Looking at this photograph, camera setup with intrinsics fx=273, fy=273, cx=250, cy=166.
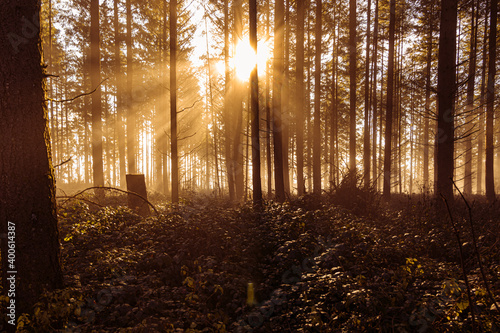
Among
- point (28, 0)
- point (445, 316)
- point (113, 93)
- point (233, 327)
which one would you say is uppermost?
point (113, 93)

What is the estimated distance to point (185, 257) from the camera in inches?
230

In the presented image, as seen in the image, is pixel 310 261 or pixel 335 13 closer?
pixel 310 261

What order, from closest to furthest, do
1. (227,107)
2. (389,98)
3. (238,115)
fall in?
(389,98) < (238,115) < (227,107)

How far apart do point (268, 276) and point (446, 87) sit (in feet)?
28.8

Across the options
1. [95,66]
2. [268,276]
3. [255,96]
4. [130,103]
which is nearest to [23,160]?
[268,276]

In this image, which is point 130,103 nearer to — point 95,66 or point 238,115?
point 95,66

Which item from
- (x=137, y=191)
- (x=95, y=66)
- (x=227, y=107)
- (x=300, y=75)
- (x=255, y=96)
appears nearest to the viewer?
(x=137, y=191)

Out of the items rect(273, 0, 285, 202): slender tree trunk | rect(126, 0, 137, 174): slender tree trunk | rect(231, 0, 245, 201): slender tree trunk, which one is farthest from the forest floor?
rect(126, 0, 137, 174): slender tree trunk

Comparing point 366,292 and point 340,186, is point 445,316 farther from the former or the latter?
point 340,186

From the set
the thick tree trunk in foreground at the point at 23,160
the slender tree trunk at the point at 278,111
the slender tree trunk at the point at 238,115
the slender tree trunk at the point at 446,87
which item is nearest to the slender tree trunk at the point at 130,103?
the slender tree trunk at the point at 238,115

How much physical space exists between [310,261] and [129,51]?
1848 cm

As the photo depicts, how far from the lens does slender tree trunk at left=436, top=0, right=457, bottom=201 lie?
8969mm

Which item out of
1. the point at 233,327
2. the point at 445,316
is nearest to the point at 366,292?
the point at 445,316

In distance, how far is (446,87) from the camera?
9.11m
